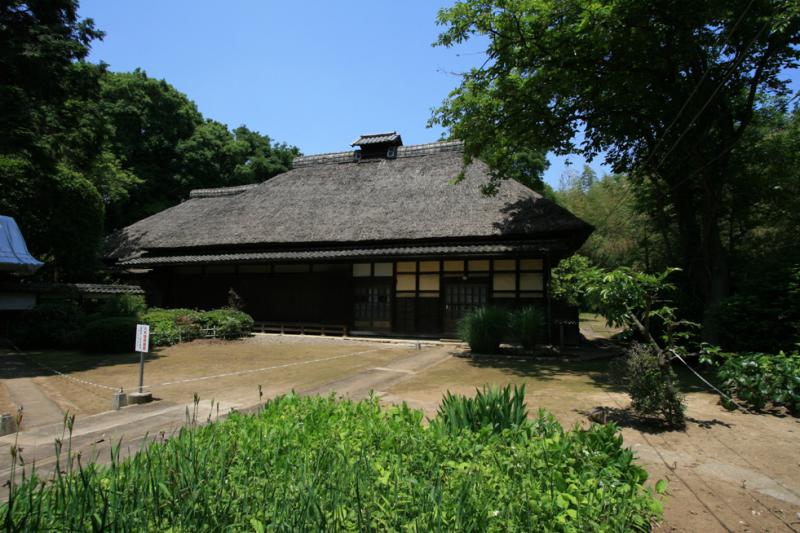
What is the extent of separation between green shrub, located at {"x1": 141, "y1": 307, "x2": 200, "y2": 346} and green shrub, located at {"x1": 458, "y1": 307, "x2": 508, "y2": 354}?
10192mm

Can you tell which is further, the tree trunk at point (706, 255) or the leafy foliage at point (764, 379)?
the tree trunk at point (706, 255)

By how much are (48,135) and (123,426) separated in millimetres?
13724

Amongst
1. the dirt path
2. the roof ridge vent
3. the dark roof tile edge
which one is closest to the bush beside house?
the dirt path

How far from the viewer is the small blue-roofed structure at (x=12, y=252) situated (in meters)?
12.6

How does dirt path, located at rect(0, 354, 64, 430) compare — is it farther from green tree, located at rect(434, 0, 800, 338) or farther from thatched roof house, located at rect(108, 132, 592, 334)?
green tree, located at rect(434, 0, 800, 338)

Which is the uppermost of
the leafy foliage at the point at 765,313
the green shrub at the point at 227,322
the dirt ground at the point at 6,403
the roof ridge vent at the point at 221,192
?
the roof ridge vent at the point at 221,192

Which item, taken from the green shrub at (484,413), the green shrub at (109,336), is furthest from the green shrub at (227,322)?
the green shrub at (484,413)

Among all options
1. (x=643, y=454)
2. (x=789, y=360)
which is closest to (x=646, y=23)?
(x=789, y=360)

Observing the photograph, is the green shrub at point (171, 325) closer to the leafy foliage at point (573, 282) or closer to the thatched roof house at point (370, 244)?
the thatched roof house at point (370, 244)

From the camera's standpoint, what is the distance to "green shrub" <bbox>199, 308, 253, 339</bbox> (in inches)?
614

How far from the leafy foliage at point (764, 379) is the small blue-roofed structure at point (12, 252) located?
1784 centimetres

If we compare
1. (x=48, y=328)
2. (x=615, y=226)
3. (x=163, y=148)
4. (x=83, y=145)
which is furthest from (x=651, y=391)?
(x=163, y=148)

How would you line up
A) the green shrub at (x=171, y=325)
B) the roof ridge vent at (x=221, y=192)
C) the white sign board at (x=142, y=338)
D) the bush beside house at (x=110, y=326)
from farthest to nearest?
the roof ridge vent at (x=221, y=192)
the green shrub at (x=171, y=325)
the bush beside house at (x=110, y=326)
the white sign board at (x=142, y=338)

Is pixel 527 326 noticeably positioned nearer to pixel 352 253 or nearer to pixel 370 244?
pixel 352 253
